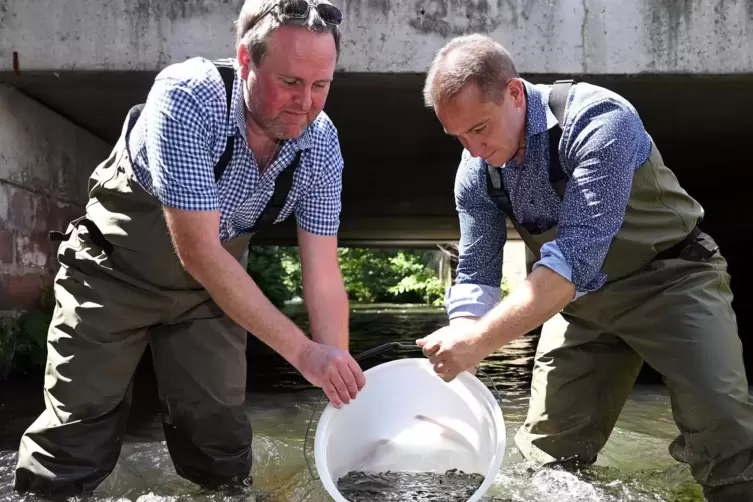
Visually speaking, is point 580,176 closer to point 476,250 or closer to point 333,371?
point 476,250

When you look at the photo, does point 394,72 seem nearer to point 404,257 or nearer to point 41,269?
point 41,269

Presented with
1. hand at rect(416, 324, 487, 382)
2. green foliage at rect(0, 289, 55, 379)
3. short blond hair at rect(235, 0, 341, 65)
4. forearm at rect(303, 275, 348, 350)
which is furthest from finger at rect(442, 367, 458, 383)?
green foliage at rect(0, 289, 55, 379)

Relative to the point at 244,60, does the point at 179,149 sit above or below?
below

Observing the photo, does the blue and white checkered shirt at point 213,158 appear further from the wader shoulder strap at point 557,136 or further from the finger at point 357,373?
the wader shoulder strap at point 557,136

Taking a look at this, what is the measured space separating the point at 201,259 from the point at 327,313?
58cm

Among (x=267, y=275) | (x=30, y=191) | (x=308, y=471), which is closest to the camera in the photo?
(x=308, y=471)

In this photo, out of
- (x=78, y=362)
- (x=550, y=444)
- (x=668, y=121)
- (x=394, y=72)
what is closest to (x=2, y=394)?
(x=78, y=362)

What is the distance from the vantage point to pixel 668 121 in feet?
22.8

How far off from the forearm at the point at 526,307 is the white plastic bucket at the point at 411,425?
18 centimetres

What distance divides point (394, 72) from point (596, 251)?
2.71m

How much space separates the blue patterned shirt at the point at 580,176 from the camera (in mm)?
2389

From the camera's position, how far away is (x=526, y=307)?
239 centimetres

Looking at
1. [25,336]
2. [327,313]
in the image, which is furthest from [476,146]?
[25,336]

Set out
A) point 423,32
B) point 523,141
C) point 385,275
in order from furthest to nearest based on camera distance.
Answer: point 385,275, point 423,32, point 523,141
